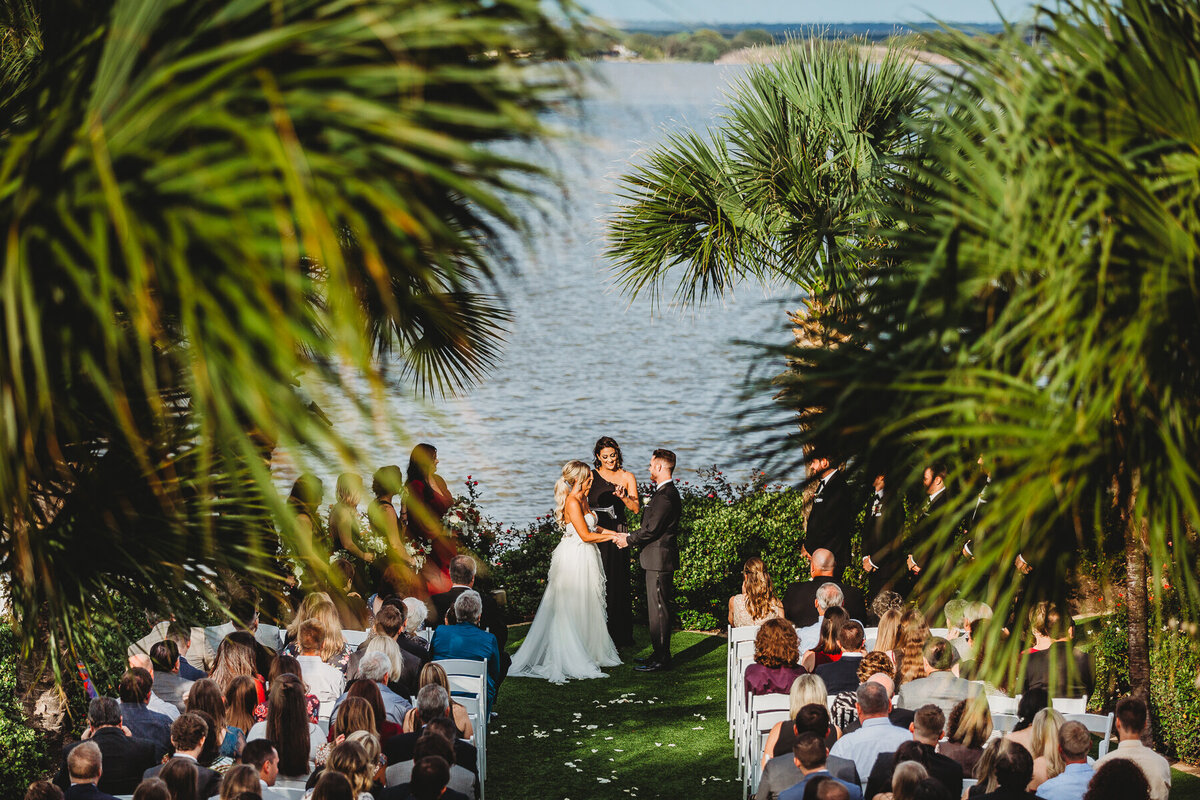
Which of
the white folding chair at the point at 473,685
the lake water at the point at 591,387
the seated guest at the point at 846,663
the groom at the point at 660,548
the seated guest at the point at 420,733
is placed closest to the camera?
the seated guest at the point at 420,733

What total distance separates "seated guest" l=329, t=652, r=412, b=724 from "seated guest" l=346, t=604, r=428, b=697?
18 centimetres

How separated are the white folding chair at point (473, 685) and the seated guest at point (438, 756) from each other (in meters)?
1.37

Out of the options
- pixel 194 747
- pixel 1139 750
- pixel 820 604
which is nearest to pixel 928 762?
pixel 1139 750

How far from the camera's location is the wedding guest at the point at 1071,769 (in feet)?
19.0

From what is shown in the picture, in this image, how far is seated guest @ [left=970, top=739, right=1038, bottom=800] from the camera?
5422 millimetres

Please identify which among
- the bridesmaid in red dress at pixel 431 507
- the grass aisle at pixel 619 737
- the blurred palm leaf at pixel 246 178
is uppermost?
the blurred palm leaf at pixel 246 178

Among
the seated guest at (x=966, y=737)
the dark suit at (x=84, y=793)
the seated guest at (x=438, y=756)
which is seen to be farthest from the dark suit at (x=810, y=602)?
the dark suit at (x=84, y=793)

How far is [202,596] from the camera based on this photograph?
2.41 meters

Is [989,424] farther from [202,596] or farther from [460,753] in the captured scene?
[460,753]

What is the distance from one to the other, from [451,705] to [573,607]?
4575mm

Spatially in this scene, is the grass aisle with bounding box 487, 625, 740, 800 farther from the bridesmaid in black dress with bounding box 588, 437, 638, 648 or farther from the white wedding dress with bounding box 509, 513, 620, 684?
the bridesmaid in black dress with bounding box 588, 437, 638, 648

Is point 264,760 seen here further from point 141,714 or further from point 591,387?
point 591,387

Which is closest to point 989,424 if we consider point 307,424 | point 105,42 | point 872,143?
point 307,424

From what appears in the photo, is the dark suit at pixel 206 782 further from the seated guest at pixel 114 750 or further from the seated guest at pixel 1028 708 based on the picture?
the seated guest at pixel 1028 708
